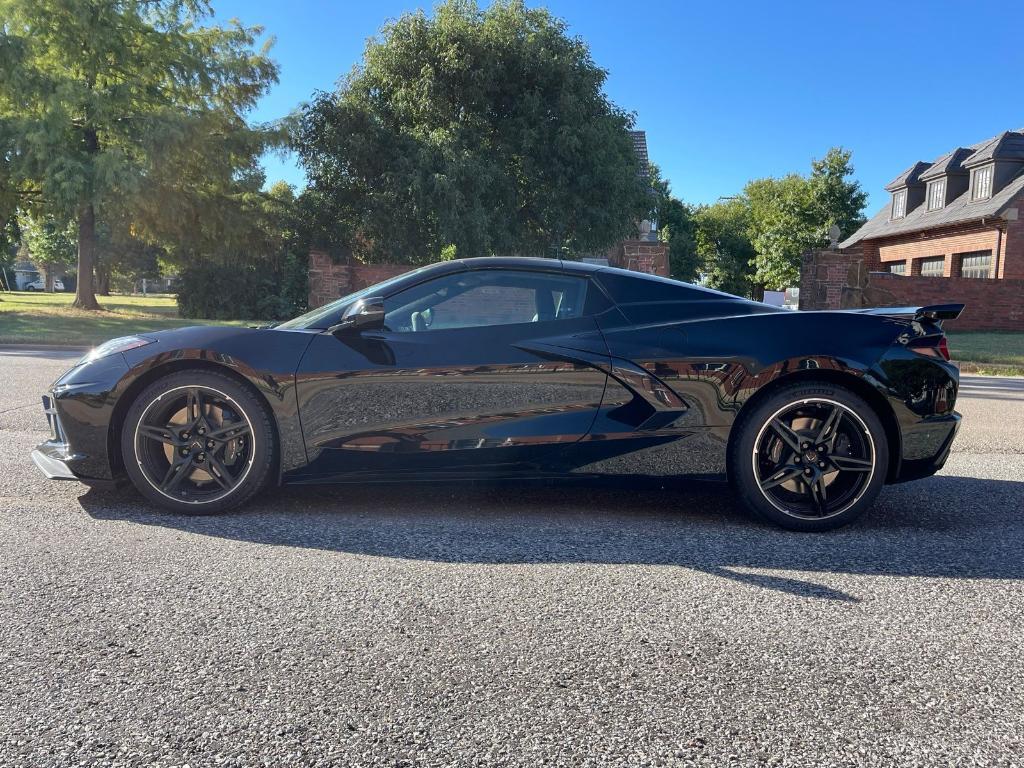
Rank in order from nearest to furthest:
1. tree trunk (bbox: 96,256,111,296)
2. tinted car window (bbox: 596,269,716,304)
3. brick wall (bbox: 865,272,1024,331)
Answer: tinted car window (bbox: 596,269,716,304) → brick wall (bbox: 865,272,1024,331) → tree trunk (bbox: 96,256,111,296)

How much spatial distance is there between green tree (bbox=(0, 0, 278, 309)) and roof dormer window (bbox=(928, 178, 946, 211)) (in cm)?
2742

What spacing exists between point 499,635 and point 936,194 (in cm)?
3714

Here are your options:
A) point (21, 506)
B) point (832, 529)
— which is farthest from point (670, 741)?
point (21, 506)

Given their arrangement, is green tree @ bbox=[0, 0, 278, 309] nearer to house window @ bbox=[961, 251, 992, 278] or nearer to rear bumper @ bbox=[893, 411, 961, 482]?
rear bumper @ bbox=[893, 411, 961, 482]

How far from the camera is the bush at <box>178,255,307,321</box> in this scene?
2447 cm

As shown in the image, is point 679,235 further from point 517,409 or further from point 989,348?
point 517,409

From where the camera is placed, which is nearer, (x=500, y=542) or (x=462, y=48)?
(x=500, y=542)

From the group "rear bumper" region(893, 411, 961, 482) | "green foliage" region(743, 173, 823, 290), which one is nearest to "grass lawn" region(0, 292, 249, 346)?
"rear bumper" region(893, 411, 961, 482)

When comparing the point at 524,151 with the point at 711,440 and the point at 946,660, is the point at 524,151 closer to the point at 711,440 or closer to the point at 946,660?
the point at 711,440

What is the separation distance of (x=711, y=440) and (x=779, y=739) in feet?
6.27

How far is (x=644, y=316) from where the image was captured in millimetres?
3859

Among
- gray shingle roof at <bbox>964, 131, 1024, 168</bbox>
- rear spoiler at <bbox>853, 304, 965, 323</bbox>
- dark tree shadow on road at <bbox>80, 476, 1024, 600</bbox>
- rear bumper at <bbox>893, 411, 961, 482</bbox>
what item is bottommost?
dark tree shadow on road at <bbox>80, 476, 1024, 600</bbox>

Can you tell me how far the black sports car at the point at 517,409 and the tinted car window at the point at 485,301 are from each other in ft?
0.28

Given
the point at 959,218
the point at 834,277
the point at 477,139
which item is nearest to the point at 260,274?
the point at 477,139
